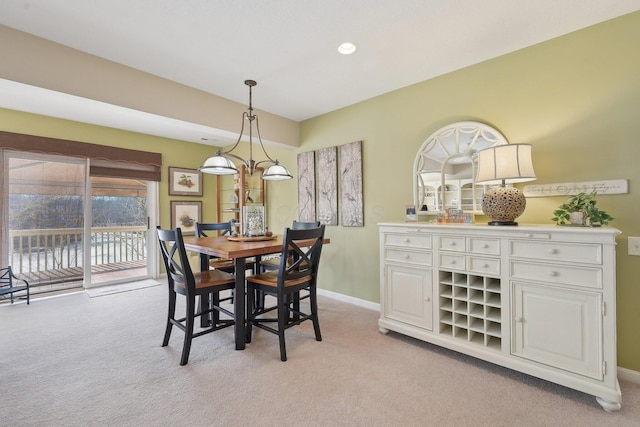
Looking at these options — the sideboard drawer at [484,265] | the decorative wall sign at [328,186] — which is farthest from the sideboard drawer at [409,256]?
the decorative wall sign at [328,186]

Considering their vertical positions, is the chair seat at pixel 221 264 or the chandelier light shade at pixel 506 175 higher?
the chandelier light shade at pixel 506 175

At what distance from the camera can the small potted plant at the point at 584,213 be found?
5.87 ft

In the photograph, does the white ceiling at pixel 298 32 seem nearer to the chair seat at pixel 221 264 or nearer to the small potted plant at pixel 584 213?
the small potted plant at pixel 584 213

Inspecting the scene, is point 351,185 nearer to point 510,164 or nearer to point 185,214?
point 510,164

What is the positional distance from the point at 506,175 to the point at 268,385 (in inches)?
88.7

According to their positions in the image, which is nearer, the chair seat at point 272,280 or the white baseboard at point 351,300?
the chair seat at point 272,280

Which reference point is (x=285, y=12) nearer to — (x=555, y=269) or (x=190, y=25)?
(x=190, y=25)

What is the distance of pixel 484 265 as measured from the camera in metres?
2.08

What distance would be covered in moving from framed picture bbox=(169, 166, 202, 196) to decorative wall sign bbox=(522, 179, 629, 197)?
16.7ft

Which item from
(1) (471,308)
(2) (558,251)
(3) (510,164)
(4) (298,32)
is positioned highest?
Answer: (4) (298,32)

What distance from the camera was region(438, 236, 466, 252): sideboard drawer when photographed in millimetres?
2191

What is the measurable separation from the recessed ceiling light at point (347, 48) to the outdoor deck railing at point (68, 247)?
14.3ft

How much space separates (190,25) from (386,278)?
8.53 feet

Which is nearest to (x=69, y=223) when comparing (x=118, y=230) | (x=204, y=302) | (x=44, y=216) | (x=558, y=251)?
(x=44, y=216)
